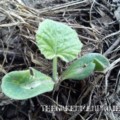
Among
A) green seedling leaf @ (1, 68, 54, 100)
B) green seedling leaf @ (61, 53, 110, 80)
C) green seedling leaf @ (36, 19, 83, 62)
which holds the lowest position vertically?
green seedling leaf @ (1, 68, 54, 100)

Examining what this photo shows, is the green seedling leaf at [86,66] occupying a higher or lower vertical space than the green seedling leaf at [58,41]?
lower

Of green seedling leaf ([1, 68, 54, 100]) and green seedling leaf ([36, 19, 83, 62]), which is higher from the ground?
green seedling leaf ([36, 19, 83, 62])

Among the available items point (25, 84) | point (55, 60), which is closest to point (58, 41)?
point (55, 60)

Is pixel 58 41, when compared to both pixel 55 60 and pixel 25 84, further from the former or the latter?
pixel 25 84

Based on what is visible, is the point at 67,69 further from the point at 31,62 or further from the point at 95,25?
the point at 95,25

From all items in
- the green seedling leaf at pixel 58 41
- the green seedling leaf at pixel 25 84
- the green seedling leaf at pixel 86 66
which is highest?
the green seedling leaf at pixel 58 41

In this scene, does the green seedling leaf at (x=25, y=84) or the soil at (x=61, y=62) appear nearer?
the green seedling leaf at (x=25, y=84)
